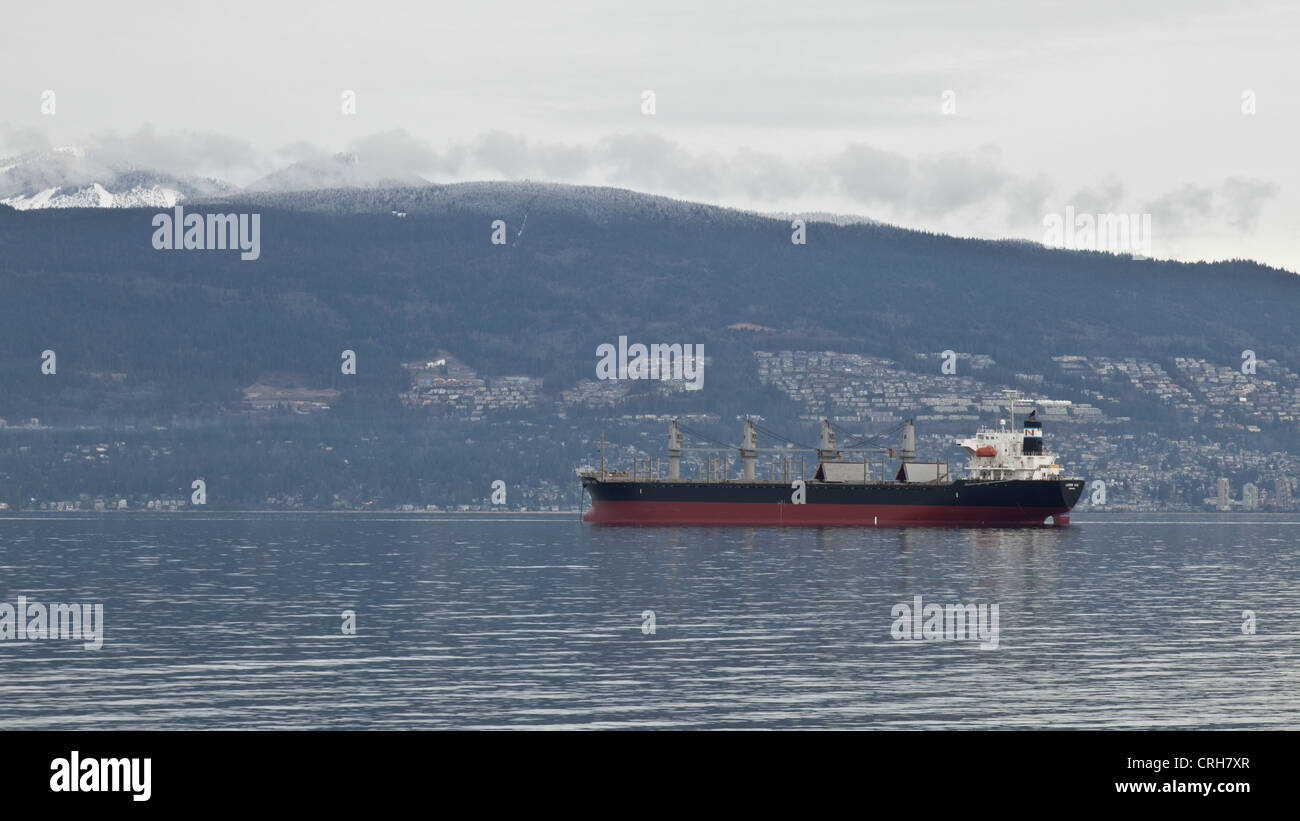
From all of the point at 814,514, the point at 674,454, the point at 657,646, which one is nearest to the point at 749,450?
the point at 674,454

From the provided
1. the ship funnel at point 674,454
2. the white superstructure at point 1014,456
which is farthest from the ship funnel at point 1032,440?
the ship funnel at point 674,454

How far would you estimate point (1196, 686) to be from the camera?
39688 millimetres

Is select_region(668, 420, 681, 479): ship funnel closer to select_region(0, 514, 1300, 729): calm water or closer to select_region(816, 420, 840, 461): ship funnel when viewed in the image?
select_region(816, 420, 840, 461): ship funnel

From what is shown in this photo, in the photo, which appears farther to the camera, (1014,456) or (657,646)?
(1014,456)

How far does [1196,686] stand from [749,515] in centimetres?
11056

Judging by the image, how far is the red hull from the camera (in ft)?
470

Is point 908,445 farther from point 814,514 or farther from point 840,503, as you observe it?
point 814,514

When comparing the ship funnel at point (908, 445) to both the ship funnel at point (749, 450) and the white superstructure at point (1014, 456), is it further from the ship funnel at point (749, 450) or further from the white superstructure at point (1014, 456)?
the ship funnel at point (749, 450)

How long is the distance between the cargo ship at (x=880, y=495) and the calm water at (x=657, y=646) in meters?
37.9

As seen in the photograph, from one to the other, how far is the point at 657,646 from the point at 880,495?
324 ft

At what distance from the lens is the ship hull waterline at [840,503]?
14225 centimetres

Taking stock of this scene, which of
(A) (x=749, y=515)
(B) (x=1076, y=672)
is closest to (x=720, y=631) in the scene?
(B) (x=1076, y=672)

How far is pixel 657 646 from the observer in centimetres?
4850
